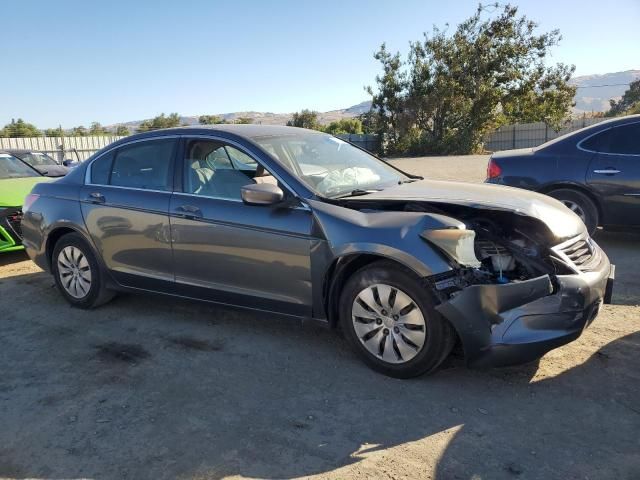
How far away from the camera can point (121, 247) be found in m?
4.80

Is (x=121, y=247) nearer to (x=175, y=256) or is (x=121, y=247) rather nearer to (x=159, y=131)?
(x=175, y=256)

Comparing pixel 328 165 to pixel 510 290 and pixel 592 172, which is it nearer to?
pixel 510 290

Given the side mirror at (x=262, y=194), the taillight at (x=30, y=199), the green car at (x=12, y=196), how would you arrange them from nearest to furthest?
the side mirror at (x=262, y=194) < the taillight at (x=30, y=199) < the green car at (x=12, y=196)

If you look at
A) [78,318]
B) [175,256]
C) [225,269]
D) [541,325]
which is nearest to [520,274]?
[541,325]

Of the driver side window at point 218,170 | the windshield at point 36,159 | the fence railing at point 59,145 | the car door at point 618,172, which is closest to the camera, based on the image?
the driver side window at point 218,170

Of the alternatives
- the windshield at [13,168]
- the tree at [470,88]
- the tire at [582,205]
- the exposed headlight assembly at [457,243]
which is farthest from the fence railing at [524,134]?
the exposed headlight assembly at [457,243]

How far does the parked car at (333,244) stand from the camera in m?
3.30

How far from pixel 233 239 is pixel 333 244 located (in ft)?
2.87

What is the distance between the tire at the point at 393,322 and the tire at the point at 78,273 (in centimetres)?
267

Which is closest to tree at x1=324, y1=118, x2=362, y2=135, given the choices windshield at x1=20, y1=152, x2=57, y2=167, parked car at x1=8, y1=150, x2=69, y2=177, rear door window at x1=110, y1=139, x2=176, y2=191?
windshield at x1=20, y1=152, x2=57, y2=167

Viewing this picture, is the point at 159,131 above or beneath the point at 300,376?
above

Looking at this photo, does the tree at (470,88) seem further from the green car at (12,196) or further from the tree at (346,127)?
the green car at (12,196)

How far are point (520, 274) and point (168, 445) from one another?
2.38 m

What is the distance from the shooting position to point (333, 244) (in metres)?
3.65
